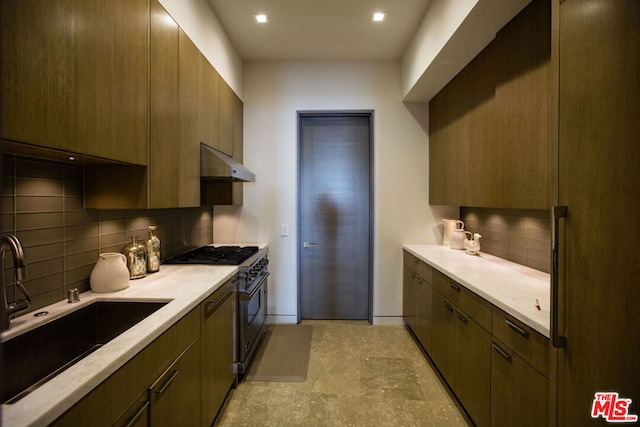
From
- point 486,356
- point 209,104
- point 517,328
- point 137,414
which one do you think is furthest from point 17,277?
point 486,356

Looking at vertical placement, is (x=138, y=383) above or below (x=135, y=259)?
below

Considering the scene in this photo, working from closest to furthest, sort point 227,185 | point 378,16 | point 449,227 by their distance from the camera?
point 378,16 → point 227,185 → point 449,227

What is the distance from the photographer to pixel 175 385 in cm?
142

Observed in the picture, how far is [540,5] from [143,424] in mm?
2604

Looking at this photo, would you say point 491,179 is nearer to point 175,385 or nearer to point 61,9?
point 175,385

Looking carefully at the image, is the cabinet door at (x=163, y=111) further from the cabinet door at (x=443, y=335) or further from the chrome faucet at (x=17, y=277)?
the cabinet door at (x=443, y=335)

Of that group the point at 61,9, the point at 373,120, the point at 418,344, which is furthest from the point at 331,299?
the point at 61,9

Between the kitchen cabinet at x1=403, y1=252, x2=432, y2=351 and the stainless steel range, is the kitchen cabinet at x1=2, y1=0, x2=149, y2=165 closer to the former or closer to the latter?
the stainless steel range

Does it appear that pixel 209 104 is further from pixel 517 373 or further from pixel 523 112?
pixel 517 373

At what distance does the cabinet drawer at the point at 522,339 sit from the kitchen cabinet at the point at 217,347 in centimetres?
151

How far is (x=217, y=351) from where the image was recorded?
6.38 feet

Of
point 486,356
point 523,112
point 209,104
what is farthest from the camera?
point 209,104

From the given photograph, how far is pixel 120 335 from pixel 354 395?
1.66 meters

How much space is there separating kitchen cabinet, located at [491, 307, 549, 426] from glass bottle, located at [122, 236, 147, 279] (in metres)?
1.98
